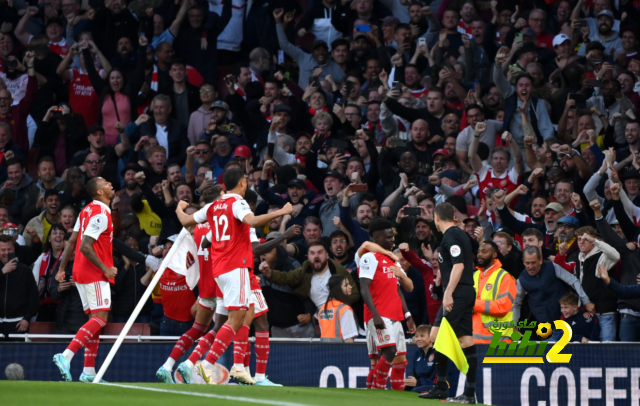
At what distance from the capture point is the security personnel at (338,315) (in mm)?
11820

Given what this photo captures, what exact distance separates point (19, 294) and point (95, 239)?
331 centimetres

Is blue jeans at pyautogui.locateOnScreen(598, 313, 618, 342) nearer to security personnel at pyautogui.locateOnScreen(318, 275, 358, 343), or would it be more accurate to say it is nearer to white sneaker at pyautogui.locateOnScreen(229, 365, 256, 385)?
security personnel at pyautogui.locateOnScreen(318, 275, 358, 343)

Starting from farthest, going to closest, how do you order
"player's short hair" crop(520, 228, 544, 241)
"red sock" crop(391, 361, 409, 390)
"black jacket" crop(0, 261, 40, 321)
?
1. "black jacket" crop(0, 261, 40, 321)
2. "player's short hair" crop(520, 228, 544, 241)
3. "red sock" crop(391, 361, 409, 390)

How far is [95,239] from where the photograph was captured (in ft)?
33.5

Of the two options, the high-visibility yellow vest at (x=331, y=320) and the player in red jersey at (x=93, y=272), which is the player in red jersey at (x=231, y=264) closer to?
the player in red jersey at (x=93, y=272)

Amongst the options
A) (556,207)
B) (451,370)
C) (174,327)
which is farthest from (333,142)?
(451,370)

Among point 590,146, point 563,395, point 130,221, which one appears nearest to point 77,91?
point 130,221

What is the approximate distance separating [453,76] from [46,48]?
8.15m

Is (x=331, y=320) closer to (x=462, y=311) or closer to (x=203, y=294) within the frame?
(x=203, y=294)

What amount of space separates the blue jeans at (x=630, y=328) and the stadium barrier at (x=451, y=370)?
0.72m

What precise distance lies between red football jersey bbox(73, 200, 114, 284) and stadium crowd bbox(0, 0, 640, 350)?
1.92 meters

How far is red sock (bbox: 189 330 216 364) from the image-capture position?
9.63m

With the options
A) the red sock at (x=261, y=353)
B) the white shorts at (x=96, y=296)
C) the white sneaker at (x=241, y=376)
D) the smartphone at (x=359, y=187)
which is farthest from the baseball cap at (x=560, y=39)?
the white shorts at (x=96, y=296)

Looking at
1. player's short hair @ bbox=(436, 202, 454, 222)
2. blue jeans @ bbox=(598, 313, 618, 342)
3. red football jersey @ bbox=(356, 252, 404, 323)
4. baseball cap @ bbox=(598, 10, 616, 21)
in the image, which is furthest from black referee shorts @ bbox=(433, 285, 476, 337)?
baseball cap @ bbox=(598, 10, 616, 21)
